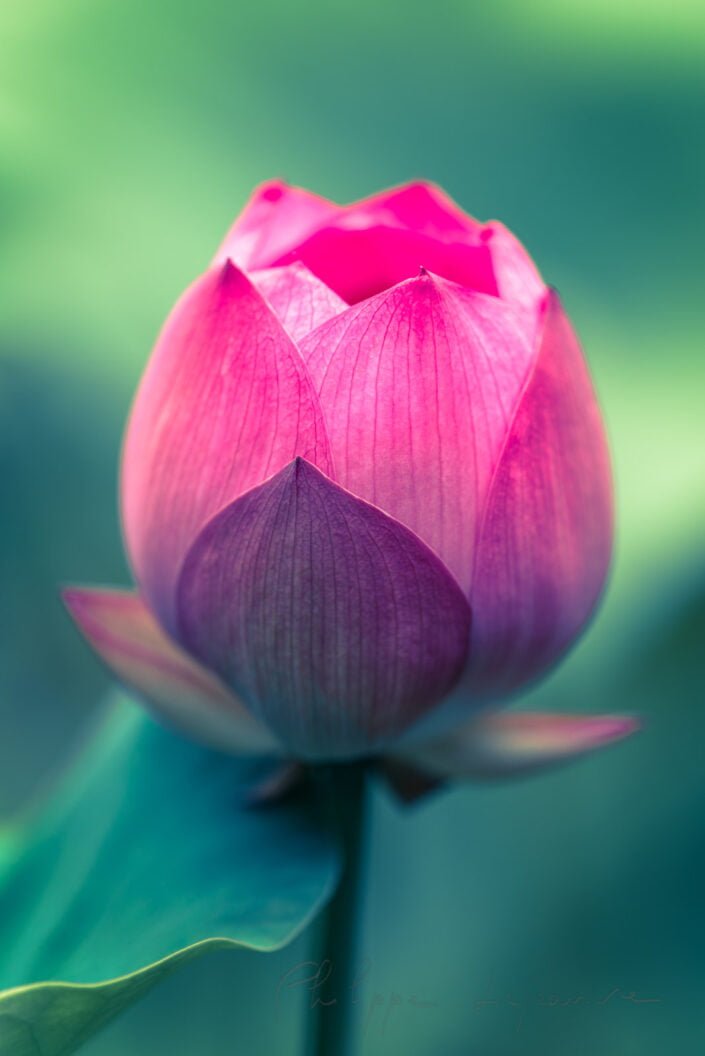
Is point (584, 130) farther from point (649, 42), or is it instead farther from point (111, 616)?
point (111, 616)

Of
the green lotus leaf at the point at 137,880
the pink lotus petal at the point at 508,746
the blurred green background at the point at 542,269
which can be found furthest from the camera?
the blurred green background at the point at 542,269

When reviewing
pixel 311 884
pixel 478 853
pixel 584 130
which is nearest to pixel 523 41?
pixel 584 130

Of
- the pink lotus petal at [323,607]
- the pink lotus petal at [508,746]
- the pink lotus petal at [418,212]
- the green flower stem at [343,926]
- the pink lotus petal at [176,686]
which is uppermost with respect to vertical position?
the pink lotus petal at [418,212]

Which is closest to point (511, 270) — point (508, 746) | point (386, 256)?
point (386, 256)

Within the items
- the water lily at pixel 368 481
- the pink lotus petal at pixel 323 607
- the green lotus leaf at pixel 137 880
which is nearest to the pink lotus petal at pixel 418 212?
the water lily at pixel 368 481

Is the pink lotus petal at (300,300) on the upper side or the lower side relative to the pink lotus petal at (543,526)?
upper

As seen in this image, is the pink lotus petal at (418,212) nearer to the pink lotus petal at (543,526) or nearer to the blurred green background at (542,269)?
the pink lotus petal at (543,526)
